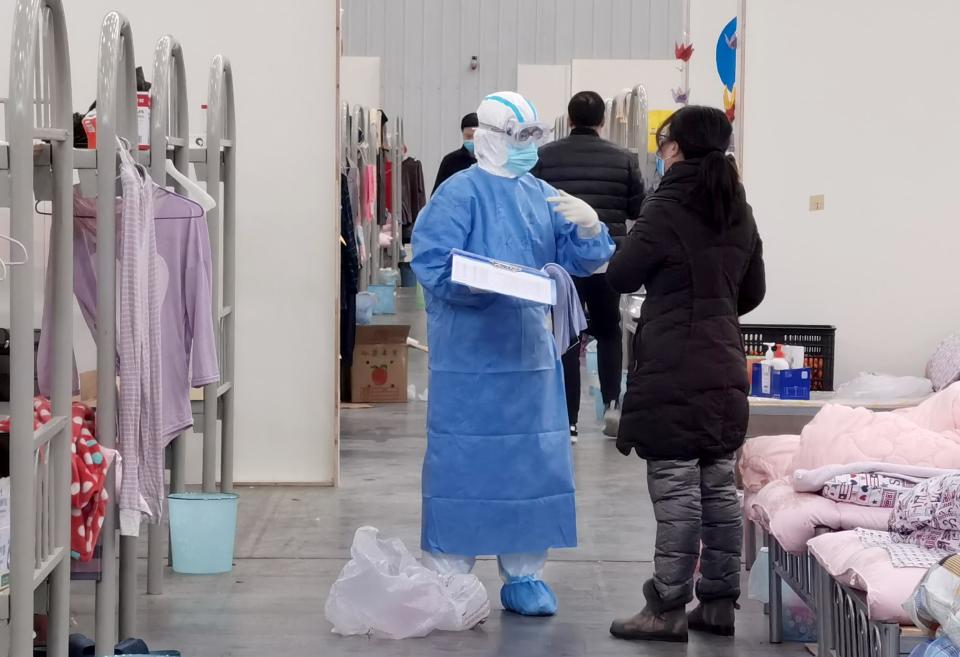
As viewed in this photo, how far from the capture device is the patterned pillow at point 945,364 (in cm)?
488

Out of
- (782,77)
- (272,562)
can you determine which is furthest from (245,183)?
(782,77)

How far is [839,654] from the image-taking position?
311cm

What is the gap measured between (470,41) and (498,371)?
14409mm

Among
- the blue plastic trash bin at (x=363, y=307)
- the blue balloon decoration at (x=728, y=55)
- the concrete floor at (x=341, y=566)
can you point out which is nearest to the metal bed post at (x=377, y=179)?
the blue plastic trash bin at (x=363, y=307)

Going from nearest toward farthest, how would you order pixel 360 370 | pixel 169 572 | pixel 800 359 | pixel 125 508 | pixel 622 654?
pixel 125 508
pixel 622 654
pixel 169 572
pixel 800 359
pixel 360 370

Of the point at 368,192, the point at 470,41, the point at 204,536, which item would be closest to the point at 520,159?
the point at 204,536

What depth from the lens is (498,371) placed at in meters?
3.85

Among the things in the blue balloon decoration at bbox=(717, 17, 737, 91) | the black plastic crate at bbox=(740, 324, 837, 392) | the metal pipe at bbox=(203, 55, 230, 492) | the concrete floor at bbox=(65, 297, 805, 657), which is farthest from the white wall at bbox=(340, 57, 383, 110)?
the black plastic crate at bbox=(740, 324, 837, 392)

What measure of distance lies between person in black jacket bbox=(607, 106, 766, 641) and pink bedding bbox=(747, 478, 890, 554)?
0.90ft

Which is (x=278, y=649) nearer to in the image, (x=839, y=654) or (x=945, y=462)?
(x=839, y=654)

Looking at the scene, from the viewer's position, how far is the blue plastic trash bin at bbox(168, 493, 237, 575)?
175 inches

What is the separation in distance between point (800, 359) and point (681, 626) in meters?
1.42

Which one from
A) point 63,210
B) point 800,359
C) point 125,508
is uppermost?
point 63,210

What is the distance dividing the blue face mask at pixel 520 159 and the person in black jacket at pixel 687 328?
1.30 ft
